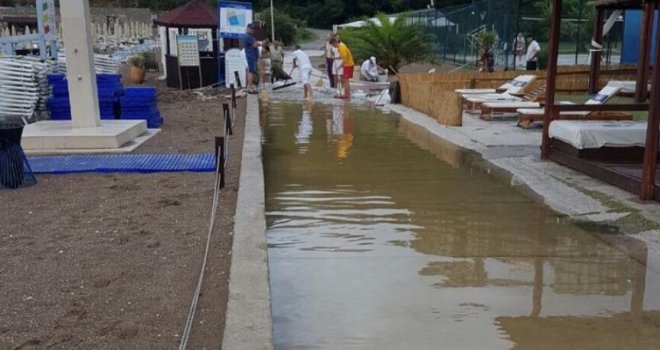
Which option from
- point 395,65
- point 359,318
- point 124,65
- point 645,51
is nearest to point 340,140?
point 359,318

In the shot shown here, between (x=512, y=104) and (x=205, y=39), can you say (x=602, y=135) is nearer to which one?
(x=512, y=104)

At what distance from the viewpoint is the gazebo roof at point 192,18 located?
23.3 meters

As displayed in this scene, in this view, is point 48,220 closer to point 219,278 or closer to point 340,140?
point 219,278

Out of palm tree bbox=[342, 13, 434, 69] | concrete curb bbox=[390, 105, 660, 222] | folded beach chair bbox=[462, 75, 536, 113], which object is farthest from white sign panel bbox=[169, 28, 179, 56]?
concrete curb bbox=[390, 105, 660, 222]

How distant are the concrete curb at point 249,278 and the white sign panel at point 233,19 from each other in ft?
46.3

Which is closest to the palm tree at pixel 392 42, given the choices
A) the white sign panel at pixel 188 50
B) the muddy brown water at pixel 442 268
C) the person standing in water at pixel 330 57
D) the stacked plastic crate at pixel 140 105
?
the person standing in water at pixel 330 57

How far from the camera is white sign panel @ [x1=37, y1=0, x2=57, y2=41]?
15.9 metres

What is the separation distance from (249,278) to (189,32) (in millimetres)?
21332

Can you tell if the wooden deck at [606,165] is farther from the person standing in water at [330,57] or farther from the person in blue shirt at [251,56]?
the person in blue shirt at [251,56]

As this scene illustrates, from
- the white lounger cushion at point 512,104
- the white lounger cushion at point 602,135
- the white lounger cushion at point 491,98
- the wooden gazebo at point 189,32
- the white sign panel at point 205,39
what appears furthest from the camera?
the white sign panel at point 205,39

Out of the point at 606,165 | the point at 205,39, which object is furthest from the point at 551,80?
the point at 205,39

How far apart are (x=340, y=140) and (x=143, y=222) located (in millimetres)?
5415

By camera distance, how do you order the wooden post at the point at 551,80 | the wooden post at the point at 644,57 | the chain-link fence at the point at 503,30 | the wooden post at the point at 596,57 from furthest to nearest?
1. the chain-link fence at the point at 503,30
2. the wooden post at the point at 596,57
3. the wooden post at the point at 644,57
4. the wooden post at the point at 551,80

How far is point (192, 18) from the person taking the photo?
77.7 ft
